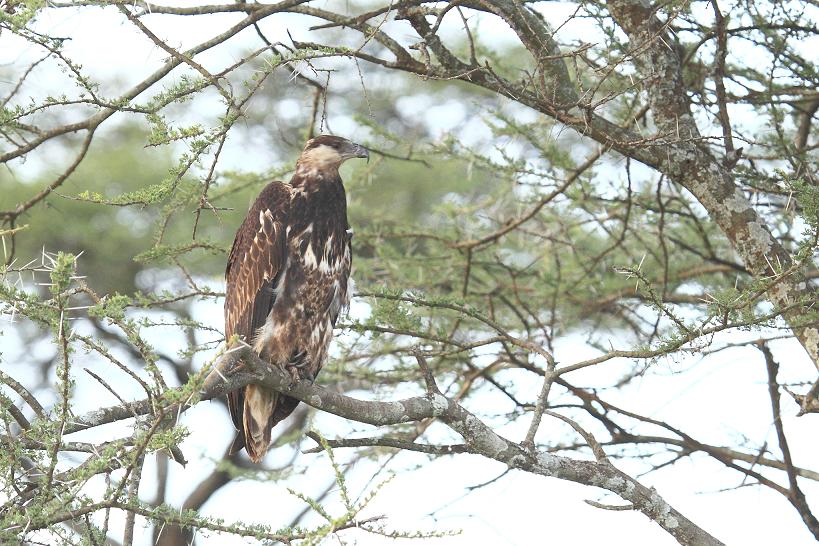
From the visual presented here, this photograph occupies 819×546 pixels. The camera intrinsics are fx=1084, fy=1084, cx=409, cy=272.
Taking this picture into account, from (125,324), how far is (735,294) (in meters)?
1.81

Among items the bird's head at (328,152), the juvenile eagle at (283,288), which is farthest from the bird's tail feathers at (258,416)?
the bird's head at (328,152)

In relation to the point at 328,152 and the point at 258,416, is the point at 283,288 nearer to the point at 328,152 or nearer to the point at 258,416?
the point at 258,416

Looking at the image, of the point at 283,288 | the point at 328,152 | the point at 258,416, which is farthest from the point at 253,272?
the point at 328,152

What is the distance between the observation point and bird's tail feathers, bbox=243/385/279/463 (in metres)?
4.27

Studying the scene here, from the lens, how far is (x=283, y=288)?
4223 millimetres

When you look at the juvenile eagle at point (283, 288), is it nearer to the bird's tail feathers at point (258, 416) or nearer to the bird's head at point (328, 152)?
the bird's tail feathers at point (258, 416)

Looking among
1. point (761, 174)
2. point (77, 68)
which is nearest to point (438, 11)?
point (77, 68)

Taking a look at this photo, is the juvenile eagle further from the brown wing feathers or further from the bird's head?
the bird's head

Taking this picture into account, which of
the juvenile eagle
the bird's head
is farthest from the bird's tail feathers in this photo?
the bird's head

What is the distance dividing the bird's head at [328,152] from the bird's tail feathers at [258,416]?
0.98m

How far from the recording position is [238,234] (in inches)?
171

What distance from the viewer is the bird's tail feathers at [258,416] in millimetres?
4270

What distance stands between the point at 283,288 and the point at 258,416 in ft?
1.72

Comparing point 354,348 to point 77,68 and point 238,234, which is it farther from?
point 77,68
